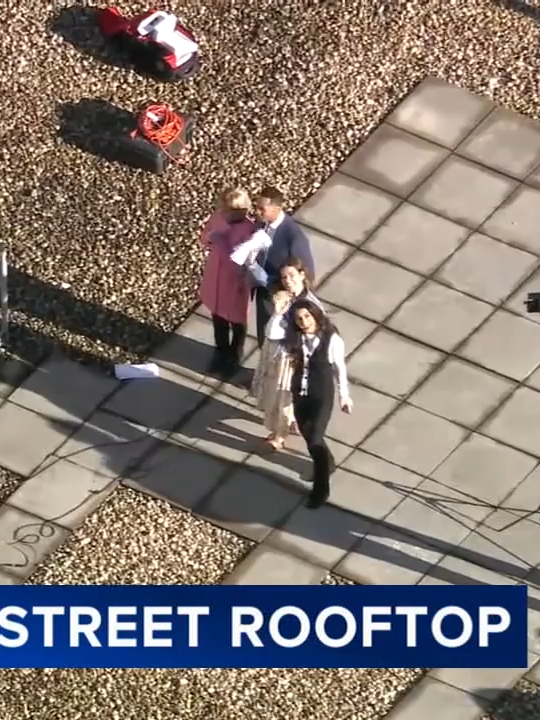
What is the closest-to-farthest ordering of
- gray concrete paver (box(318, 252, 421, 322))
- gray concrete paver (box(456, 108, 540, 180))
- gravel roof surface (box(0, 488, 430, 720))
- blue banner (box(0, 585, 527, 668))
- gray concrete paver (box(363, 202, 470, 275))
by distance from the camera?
gravel roof surface (box(0, 488, 430, 720)), blue banner (box(0, 585, 527, 668)), gray concrete paver (box(318, 252, 421, 322)), gray concrete paver (box(363, 202, 470, 275)), gray concrete paver (box(456, 108, 540, 180))

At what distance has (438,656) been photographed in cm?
1197

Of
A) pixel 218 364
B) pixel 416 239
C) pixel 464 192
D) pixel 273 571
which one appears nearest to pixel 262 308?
pixel 218 364

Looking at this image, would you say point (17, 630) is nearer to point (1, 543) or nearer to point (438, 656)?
point (1, 543)

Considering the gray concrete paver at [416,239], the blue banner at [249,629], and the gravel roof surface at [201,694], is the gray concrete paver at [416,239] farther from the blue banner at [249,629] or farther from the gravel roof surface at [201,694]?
the gravel roof surface at [201,694]

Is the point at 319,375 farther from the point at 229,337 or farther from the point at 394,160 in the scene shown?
the point at 394,160

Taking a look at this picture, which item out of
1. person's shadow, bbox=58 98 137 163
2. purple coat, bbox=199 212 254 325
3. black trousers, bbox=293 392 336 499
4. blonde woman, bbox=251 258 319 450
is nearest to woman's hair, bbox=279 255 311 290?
blonde woman, bbox=251 258 319 450

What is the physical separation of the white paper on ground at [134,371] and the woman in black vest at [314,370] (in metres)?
1.65

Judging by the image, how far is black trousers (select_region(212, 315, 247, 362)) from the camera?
13.4 meters

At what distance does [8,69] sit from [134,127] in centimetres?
134

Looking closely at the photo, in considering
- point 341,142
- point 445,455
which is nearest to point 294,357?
point 445,455

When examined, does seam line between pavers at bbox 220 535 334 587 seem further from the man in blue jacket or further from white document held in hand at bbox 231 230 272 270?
white document held in hand at bbox 231 230 272 270

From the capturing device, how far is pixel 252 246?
12719 mm

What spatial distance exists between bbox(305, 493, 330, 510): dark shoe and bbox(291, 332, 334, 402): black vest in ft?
2.98

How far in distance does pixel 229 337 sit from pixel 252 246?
45.8 inches
